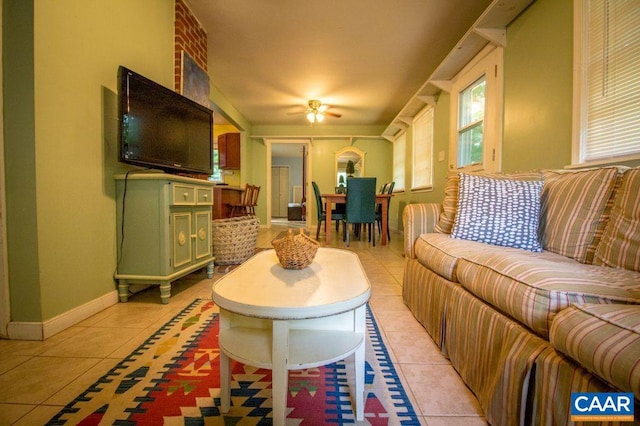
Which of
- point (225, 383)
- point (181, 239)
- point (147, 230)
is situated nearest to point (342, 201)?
point (181, 239)

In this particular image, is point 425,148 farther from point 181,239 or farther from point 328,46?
point 181,239

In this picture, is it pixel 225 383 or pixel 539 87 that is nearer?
pixel 225 383

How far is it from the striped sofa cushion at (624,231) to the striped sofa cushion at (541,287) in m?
0.07

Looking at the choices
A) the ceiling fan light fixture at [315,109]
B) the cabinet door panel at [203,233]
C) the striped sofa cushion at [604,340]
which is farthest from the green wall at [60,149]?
the ceiling fan light fixture at [315,109]

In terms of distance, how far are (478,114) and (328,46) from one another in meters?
1.94

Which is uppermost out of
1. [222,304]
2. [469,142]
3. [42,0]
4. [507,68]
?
[507,68]

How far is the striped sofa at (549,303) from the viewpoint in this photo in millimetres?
593

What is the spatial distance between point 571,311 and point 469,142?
3.04 m

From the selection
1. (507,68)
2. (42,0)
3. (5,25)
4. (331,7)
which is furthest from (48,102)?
(507,68)

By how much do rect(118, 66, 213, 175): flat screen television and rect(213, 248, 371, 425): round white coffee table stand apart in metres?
1.29

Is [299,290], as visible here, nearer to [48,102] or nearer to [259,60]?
[48,102]

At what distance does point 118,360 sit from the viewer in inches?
47.4

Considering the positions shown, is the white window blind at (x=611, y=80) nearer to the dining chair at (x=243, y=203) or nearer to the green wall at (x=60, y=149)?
the green wall at (x=60, y=149)

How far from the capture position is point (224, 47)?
345cm
